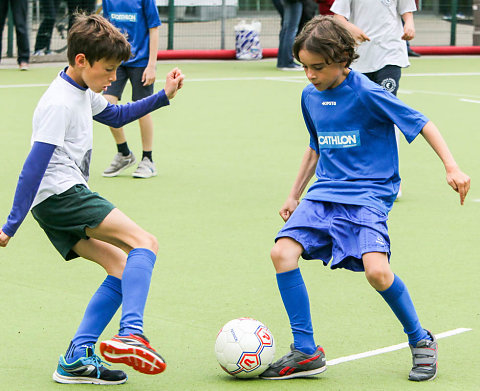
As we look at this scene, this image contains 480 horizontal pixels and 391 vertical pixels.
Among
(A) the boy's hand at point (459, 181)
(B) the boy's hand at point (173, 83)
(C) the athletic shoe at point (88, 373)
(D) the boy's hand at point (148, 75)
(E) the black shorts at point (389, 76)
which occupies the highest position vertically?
(B) the boy's hand at point (173, 83)

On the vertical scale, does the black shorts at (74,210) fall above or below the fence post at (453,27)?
above

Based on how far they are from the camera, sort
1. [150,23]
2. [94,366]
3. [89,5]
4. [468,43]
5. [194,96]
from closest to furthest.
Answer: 1. [94,366]
2. [150,23]
3. [194,96]
4. [89,5]
5. [468,43]

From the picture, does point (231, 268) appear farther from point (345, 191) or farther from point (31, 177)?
point (31, 177)

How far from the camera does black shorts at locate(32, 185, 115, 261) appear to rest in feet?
13.4

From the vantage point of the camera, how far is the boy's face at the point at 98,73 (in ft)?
13.4

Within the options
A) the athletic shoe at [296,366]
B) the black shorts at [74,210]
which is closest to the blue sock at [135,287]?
the black shorts at [74,210]

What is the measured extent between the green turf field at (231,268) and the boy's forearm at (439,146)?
0.90m

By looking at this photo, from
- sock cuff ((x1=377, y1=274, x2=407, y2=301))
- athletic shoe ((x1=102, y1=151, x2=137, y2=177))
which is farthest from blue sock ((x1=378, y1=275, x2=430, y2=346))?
athletic shoe ((x1=102, y1=151, x2=137, y2=177))

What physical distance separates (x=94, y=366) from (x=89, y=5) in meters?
Answer: 13.8

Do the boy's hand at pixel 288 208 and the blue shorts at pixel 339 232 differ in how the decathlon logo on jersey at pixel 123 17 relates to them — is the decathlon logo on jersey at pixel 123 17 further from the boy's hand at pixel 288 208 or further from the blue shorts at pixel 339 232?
the blue shorts at pixel 339 232

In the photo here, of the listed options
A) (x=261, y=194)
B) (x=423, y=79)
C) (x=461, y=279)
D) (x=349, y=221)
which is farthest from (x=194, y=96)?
(x=349, y=221)

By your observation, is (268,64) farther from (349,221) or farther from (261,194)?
(349,221)

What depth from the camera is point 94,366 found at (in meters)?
4.11

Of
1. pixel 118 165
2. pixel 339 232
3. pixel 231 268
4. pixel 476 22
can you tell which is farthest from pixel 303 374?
pixel 476 22
